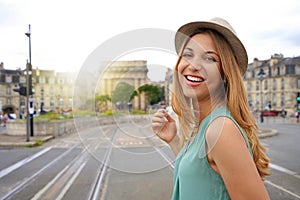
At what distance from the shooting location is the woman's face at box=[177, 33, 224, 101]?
1.34 metres

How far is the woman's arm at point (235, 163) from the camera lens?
113 centimetres

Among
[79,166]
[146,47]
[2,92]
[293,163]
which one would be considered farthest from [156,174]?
[2,92]

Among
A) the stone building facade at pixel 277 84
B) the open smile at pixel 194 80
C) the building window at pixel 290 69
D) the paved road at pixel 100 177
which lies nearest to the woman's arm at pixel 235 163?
the open smile at pixel 194 80

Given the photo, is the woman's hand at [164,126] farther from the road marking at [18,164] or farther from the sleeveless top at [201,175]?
the road marking at [18,164]

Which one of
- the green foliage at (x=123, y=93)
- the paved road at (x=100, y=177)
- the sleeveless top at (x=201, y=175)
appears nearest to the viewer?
the sleeveless top at (x=201, y=175)

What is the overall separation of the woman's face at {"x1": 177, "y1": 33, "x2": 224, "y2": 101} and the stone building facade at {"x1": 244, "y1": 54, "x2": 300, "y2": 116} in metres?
54.1

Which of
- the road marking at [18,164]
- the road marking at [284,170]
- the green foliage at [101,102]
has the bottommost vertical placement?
the road marking at [18,164]

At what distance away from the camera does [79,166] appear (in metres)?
8.20

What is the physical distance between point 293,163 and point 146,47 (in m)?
8.66

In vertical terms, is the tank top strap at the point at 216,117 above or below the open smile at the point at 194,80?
below

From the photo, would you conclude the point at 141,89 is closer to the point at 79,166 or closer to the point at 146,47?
the point at 146,47

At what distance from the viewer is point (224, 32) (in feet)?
4.43

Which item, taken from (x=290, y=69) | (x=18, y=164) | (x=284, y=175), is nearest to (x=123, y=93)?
(x=284, y=175)

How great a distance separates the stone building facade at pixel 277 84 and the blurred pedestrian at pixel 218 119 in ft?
177
